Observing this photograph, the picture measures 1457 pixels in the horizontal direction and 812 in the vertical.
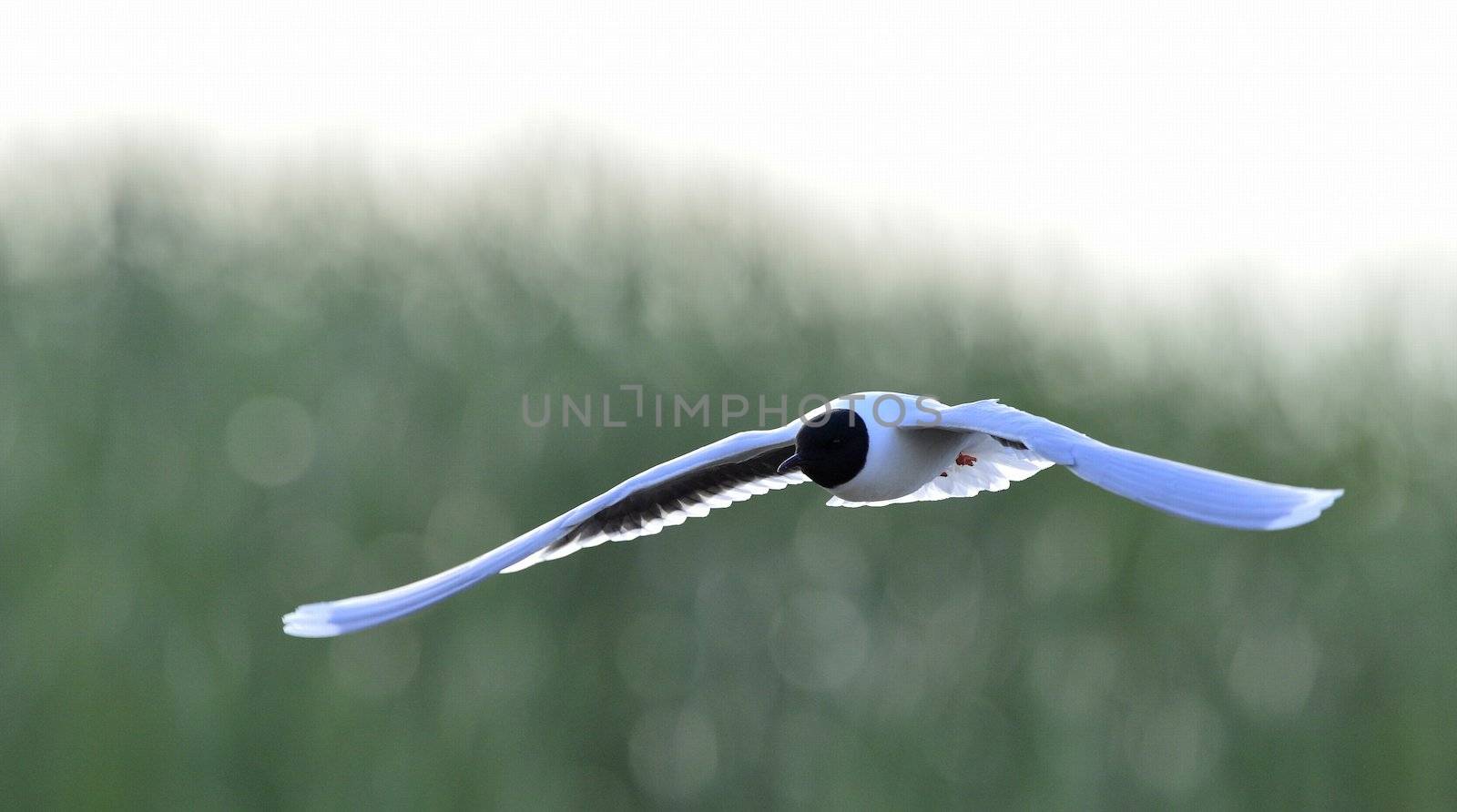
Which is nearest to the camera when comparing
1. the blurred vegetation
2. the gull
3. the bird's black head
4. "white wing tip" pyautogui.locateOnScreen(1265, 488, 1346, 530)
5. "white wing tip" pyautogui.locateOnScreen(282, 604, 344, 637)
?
"white wing tip" pyautogui.locateOnScreen(1265, 488, 1346, 530)

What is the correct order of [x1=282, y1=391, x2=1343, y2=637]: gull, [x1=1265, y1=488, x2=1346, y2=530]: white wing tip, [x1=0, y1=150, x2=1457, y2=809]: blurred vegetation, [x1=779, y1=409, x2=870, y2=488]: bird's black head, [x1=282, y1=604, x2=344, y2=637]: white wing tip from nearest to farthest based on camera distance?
[x1=1265, y1=488, x2=1346, y2=530]: white wing tip
[x1=282, y1=391, x2=1343, y2=637]: gull
[x1=282, y1=604, x2=344, y2=637]: white wing tip
[x1=779, y1=409, x2=870, y2=488]: bird's black head
[x1=0, y1=150, x2=1457, y2=809]: blurred vegetation

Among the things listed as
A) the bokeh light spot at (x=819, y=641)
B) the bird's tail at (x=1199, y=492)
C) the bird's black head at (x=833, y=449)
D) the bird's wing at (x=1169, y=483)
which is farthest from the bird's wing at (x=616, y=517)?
the bokeh light spot at (x=819, y=641)

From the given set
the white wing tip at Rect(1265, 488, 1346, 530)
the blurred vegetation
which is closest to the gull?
the white wing tip at Rect(1265, 488, 1346, 530)

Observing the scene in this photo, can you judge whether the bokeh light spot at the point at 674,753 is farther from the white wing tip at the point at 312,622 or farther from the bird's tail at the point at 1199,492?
the bird's tail at the point at 1199,492

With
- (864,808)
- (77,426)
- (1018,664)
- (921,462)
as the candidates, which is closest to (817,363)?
(1018,664)

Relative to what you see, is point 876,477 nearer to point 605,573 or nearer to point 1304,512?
point 1304,512

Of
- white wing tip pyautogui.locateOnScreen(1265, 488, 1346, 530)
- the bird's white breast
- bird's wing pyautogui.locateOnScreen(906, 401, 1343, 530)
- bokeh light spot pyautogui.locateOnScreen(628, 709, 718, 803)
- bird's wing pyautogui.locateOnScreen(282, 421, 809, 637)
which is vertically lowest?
bokeh light spot pyautogui.locateOnScreen(628, 709, 718, 803)

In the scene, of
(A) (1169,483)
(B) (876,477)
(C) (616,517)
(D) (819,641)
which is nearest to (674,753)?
(D) (819,641)

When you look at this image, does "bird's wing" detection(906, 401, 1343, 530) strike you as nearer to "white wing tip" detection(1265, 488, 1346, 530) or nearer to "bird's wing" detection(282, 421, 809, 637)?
"white wing tip" detection(1265, 488, 1346, 530)
